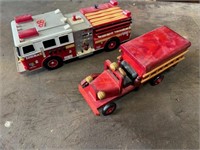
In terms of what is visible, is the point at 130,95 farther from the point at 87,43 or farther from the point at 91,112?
the point at 87,43

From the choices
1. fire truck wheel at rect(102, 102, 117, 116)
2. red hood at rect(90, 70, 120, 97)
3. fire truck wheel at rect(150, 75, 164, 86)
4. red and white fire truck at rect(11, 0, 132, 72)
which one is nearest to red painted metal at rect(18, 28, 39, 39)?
red and white fire truck at rect(11, 0, 132, 72)

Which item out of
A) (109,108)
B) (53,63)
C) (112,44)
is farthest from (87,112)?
(112,44)

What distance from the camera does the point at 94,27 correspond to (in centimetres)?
593

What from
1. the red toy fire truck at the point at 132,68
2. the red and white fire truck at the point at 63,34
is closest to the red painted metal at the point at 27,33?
the red and white fire truck at the point at 63,34

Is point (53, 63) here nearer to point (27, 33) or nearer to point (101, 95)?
point (27, 33)

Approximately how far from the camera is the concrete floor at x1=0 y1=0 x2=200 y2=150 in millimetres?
4805

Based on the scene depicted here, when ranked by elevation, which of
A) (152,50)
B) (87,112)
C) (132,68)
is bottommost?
(87,112)

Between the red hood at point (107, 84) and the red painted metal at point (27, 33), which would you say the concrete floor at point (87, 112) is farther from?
the red painted metal at point (27, 33)

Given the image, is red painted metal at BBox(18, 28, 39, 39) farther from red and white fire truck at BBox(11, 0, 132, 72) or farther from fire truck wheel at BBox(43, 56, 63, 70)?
fire truck wheel at BBox(43, 56, 63, 70)

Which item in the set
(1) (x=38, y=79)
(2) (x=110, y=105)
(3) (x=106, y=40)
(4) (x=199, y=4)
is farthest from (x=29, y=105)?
(4) (x=199, y=4)

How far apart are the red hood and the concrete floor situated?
626 millimetres

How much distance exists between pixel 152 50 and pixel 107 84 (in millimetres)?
1385

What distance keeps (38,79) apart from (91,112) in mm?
1963

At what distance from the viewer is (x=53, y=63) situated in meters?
6.20
